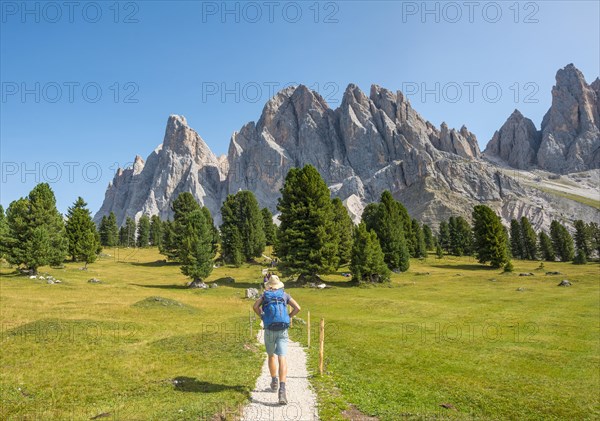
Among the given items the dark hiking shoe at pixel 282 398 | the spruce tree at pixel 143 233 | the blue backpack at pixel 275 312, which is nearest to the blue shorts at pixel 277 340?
the blue backpack at pixel 275 312

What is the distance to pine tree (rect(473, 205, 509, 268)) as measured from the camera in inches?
3182

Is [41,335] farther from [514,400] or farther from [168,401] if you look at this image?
[514,400]

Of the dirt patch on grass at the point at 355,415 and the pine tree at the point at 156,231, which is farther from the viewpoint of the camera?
the pine tree at the point at 156,231

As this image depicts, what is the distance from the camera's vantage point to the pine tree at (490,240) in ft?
265

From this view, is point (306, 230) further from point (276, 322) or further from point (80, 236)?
point (80, 236)

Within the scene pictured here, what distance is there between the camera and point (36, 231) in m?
50.4

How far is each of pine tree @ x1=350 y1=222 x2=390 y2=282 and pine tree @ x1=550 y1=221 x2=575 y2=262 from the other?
9482cm

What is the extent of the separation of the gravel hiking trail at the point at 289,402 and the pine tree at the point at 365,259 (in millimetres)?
39249

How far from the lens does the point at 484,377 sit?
15336mm

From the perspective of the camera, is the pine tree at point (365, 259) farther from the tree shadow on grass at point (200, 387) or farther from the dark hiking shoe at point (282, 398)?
the dark hiking shoe at point (282, 398)

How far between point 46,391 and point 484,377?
666 inches

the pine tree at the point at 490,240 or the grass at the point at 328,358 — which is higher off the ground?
the pine tree at the point at 490,240

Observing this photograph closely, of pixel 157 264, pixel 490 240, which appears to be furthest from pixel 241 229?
pixel 490 240

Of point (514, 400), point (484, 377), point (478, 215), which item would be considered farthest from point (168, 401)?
point (478, 215)
